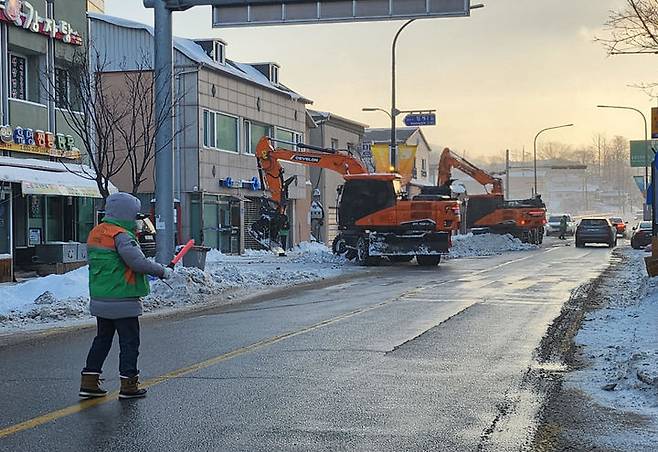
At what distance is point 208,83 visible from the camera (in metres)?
36.3

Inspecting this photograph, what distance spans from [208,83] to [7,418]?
29.8m

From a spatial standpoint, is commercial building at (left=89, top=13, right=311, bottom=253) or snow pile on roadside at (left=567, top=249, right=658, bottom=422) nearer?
snow pile on roadside at (left=567, top=249, right=658, bottom=422)

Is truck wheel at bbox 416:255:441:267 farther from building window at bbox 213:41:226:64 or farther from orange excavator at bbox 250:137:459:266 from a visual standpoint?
building window at bbox 213:41:226:64

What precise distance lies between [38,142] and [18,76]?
1.80 metres

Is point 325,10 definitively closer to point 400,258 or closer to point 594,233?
point 400,258

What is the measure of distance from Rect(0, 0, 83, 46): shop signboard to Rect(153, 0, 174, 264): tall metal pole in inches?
154

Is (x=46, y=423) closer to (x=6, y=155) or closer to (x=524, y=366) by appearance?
(x=524, y=366)

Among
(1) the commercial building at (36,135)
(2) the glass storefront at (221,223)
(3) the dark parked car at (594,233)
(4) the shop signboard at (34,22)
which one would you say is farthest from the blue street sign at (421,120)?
(4) the shop signboard at (34,22)

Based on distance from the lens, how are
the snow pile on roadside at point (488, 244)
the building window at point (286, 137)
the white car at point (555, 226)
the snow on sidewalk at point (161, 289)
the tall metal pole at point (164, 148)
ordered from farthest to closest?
the white car at point (555, 226), the building window at point (286, 137), the snow pile on roadside at point (488, 244), the tall metal pole at point (164, 148), the snow on sidewalk at point (161, 289)

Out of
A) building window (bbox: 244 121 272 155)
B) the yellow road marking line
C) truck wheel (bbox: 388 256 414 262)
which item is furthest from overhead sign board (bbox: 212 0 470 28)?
building window (bbox: 244 121 272 155)

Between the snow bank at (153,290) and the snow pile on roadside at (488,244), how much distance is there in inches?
592

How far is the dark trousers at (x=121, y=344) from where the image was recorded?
8125 millimetres

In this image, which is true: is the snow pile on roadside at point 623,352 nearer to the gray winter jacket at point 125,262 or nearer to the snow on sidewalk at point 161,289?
the gray winter jacket at point 125,262

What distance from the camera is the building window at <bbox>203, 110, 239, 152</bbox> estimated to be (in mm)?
36375
